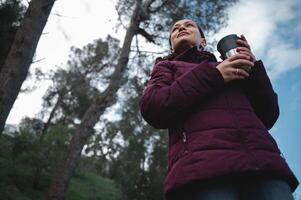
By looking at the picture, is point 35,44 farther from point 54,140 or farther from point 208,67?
point 54,140

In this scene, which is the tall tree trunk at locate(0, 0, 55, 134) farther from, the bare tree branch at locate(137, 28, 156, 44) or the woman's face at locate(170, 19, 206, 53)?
the bare tree branch at locate(137, 28, 156, 44)

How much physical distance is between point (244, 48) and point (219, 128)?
0.48m

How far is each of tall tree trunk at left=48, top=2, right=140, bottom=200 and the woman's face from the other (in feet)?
23.0

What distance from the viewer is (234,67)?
5.60 ft

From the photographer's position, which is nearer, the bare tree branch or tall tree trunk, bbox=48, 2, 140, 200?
tall tree trunk, bbox=48, 2, 140, 200

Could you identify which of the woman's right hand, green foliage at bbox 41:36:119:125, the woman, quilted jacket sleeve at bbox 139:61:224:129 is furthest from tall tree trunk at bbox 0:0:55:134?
green foliage at bbox 41:36:119:125

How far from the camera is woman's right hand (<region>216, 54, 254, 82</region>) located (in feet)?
5.58

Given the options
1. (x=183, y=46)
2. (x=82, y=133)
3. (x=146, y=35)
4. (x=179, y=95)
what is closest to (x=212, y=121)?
(x=179, y=95)

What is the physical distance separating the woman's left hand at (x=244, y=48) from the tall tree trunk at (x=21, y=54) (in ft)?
11.6

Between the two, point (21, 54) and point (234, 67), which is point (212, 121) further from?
point (21, 54)

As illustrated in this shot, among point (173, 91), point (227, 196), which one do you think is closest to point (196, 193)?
point (227, 196)

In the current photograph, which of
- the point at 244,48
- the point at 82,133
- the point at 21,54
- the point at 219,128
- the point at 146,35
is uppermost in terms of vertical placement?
the point at 146,35

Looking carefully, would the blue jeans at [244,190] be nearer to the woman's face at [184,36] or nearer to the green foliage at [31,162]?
the woman's face at [184,36]

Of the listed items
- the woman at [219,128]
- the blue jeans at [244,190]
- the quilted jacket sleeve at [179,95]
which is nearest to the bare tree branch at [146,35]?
the woman at [219,128]
